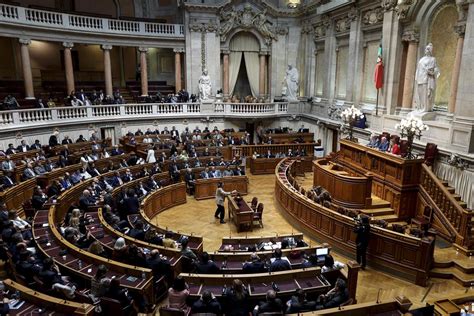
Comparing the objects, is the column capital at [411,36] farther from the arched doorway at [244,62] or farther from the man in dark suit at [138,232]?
the man in dark suit at [138,232]

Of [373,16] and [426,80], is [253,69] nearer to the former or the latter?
[373,16]

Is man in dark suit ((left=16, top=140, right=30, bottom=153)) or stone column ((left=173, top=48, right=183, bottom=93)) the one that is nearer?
man in dark suit ((left=16, top=140, right=30, bottom=153))

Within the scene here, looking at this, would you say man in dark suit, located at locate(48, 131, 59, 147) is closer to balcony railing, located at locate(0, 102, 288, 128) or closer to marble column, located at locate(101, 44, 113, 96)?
balcony railing, located at locate(0, 102, 288, 128)

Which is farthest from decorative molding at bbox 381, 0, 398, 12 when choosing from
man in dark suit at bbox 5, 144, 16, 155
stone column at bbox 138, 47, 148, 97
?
man in dark suit at bbox 5, 144, 16, 155

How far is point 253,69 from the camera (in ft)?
78.2

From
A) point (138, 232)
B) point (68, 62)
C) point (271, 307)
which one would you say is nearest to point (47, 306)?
point (138, 232)

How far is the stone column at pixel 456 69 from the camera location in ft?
36.7

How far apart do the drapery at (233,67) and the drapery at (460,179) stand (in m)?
14.7

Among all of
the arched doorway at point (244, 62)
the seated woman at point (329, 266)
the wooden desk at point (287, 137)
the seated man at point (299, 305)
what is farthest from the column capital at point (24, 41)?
the seated man at point (299, 305)

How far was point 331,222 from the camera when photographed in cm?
943

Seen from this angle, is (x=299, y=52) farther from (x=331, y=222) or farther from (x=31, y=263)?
(x=31, y=263)

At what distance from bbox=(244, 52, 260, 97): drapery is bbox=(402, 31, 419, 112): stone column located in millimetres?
11138

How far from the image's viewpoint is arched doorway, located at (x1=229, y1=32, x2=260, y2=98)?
22953mm

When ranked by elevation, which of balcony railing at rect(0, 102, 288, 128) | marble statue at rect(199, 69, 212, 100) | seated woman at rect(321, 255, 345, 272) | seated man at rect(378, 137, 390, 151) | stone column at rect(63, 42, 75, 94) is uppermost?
stone column at rect(63, 42, 75, 94)
